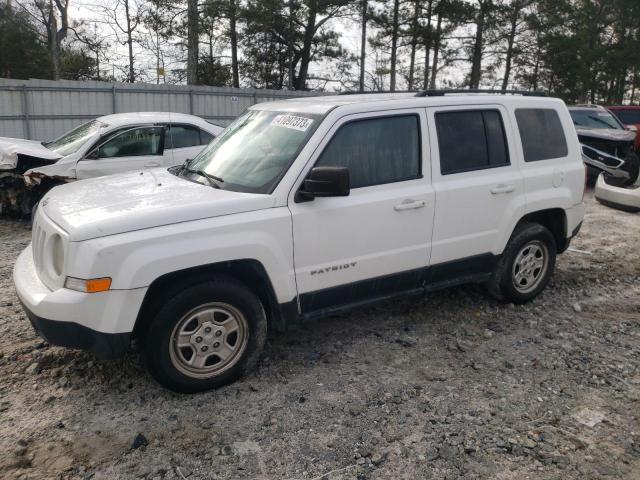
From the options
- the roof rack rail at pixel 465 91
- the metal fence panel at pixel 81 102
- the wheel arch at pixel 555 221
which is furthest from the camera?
the metal fence panel at pixel 81 102

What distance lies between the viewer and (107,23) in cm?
2552

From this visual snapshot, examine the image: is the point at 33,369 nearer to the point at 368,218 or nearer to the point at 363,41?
the point at 368,218

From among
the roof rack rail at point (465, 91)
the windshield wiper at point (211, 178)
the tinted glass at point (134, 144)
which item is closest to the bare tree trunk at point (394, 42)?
the tinted glass at point (134, 144)

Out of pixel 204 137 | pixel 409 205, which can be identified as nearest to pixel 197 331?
pixel 409 205

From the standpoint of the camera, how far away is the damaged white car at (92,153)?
7875 millimetres

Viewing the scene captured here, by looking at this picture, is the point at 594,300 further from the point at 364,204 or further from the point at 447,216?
the point at 364,204

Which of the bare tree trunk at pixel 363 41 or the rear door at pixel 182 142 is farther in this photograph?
the bare tree trunk at pixel 363 41

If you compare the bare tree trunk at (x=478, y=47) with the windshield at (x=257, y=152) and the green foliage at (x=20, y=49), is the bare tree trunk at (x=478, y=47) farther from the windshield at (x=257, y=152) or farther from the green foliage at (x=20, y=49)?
→ the windshield at (x=257, y=152)

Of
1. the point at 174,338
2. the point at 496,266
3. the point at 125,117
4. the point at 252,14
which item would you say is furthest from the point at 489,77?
the point at 174,338

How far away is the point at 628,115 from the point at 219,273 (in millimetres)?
16924

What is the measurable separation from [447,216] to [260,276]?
1.61 meters

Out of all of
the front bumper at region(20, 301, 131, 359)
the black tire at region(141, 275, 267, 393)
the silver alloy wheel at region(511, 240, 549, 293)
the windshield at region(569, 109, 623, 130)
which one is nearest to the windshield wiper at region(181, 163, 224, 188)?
the black tire at region(141, 275, 267, 393)

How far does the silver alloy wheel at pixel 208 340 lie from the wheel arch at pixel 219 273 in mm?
182

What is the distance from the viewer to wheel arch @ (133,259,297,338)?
3412mm
